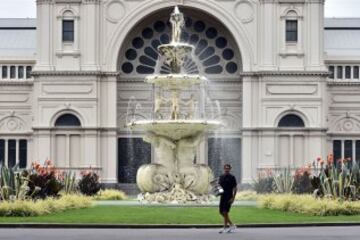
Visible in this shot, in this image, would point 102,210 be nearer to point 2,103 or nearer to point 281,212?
point 281,212

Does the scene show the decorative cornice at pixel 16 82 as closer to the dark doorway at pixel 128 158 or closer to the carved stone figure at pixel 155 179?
the dark doorway at pixel 128 158

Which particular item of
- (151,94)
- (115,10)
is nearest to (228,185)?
(115,10)

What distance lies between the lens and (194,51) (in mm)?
85438

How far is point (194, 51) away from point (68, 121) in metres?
10.7

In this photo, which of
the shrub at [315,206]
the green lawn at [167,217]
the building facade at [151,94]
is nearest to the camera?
the green lawn at [167,217]

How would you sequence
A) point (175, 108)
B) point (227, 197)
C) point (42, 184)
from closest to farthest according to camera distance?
1. point (227, 197)
2. point (42, 184)
3. point (175, 108)

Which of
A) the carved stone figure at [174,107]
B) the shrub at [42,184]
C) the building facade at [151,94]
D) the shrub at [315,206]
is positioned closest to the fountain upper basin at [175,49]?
the carved stone figure at [174,107]

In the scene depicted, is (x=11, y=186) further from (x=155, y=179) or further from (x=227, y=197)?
(x=227, y=197)

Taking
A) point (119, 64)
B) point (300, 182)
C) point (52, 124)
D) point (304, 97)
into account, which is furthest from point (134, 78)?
point (300, 182)

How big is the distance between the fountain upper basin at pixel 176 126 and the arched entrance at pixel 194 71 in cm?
3455

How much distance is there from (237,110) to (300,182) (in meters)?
29.0

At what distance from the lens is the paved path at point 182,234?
29.7m

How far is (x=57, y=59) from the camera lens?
81.8 meters

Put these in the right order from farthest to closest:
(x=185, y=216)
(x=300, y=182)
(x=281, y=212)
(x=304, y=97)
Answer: (x=304, y=97) < (x=300, y=182) < (x=281, y=212) < (x=185, y=216)
